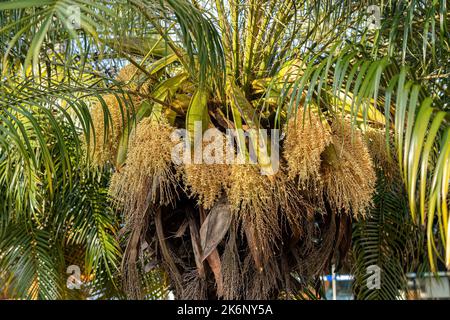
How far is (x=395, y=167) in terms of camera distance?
3.20 metres

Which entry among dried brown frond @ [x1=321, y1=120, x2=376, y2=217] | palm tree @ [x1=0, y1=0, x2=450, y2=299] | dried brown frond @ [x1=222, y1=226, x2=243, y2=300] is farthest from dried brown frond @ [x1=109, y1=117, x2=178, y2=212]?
dried brown frond @ [x1=321, y1=120, x2=376, y2=217]

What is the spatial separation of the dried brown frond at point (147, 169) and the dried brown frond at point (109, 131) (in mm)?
96

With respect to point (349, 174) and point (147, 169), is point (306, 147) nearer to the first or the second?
point (349, 174)

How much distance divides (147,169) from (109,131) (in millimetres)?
309

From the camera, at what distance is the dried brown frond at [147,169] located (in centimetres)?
269

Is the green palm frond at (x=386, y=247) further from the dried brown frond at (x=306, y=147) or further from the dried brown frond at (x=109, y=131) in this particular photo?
the dried brown frond at (x=109, y=131)

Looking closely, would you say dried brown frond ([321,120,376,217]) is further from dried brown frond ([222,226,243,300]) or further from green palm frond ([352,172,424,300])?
green palm frond ([352,172,424,300])

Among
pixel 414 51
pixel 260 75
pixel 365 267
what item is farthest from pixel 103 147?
pixel 365 267

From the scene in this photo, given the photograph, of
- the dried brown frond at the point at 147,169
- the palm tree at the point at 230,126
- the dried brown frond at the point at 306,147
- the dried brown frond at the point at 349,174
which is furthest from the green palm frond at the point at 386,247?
the dried brown frond at the point at 147,169

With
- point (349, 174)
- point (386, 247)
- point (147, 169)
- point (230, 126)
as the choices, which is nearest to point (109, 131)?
point (147, 169)

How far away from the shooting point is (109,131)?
2863mm

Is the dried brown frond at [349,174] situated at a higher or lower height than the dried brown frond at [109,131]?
lower

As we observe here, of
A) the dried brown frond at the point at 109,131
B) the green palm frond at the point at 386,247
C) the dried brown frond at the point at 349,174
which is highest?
the dried brown frond at the point at 109,131

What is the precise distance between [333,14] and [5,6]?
1.99 m
